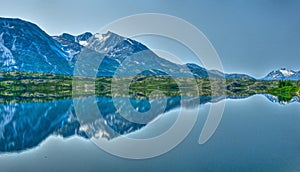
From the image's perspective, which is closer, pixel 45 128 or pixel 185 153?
pixel 185 153

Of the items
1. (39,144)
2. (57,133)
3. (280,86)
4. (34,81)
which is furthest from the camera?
(280,86)

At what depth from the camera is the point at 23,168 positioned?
1192 inches

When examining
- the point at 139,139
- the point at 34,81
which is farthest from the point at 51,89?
the point at 139,139

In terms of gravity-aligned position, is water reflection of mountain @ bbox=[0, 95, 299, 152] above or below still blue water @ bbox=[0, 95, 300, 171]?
above

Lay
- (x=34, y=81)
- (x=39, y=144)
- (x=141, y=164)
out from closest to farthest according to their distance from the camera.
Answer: (x=141, y=164)
(x=39, y=144)
(x=34, y=81)

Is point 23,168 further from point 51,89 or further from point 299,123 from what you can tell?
point 51,89

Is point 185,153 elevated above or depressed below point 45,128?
below

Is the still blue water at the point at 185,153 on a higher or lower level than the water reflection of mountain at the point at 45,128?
lower

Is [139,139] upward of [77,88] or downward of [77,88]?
downward

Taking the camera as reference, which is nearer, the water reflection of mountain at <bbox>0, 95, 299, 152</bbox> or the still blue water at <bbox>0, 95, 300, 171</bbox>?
the still blue water at <bbox>0, 95, 300, 171</bbox>

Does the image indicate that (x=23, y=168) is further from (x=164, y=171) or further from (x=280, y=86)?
(x=280, y=86)

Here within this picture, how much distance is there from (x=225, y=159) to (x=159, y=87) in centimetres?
15556

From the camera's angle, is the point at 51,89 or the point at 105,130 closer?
the point at 105,130

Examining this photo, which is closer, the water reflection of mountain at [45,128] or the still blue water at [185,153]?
the still blue water at [185,153]
